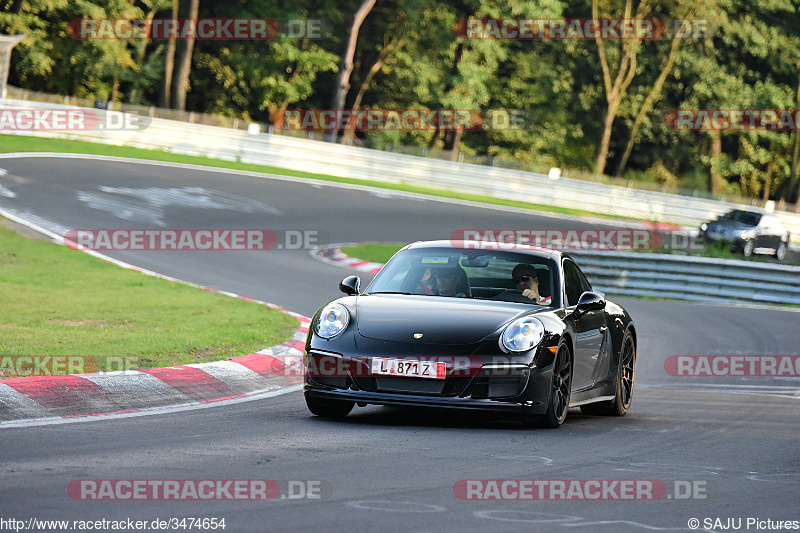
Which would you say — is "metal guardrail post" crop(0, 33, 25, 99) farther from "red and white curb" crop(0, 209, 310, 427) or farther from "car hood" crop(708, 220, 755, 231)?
"red and white curb" crop(0, 209, 310, 427)

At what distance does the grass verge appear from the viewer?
1018cm

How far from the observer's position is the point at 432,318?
822 centimetres

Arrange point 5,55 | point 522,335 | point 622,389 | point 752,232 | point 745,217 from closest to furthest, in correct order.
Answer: point 522,335 < point 622,389 < point 752,232 < point 745,217 < point 5,55

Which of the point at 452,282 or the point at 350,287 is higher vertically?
the point at 452,282

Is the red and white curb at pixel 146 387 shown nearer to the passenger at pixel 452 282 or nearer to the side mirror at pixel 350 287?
Answer: the side mirror at pixel 350 287

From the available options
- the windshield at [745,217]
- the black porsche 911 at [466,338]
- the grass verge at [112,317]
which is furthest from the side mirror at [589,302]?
the windshield at [745,217]

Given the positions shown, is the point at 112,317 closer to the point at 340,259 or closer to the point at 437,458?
the point at 437,458

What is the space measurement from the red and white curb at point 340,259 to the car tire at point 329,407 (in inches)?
496

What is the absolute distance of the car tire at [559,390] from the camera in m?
8.26

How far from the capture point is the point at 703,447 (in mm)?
7930

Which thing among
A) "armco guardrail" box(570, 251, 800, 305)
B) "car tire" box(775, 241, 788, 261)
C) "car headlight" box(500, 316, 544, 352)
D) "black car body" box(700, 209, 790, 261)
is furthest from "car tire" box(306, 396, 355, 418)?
"car tire" box(775, 241, 788, 261)

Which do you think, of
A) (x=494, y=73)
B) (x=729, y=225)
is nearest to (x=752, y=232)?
(x=729, y=225)

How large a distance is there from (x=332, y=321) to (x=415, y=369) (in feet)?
2.54

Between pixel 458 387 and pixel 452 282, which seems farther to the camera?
pixel 452 282
